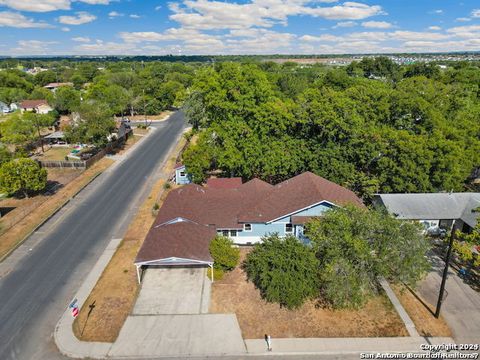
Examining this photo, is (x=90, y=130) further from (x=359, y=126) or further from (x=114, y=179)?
(x=359, y=126)

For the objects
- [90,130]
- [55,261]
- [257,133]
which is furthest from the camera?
[90,130]

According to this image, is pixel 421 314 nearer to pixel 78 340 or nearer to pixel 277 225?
pixel 277 225

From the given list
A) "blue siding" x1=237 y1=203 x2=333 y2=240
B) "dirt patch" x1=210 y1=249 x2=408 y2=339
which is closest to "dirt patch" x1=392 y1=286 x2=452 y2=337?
"dirt patch" x1=210 y1=249 x2=408 y2=339

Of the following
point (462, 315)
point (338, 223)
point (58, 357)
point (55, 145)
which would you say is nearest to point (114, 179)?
point (55, 145)

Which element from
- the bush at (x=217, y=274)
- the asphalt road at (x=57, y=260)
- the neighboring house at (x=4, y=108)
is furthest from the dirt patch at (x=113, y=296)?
the neighboring house at (x=4, y=108)

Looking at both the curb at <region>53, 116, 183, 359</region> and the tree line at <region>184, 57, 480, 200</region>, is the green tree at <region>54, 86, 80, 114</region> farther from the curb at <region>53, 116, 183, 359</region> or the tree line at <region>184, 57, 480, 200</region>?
the curb at <region>53, 116, 183, 359</region>

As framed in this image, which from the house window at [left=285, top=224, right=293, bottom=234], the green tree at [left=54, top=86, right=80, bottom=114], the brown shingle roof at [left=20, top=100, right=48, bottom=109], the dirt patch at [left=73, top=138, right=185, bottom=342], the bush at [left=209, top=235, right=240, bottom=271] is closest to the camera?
the dirt patch at [left=73, top=138, right=185, bottom=342]

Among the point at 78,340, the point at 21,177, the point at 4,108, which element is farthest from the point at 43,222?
the point at 4,108
